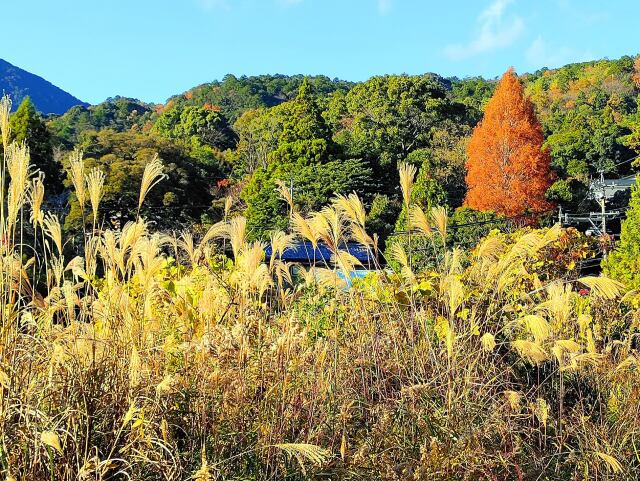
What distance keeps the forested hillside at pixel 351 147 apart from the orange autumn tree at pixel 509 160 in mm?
1554

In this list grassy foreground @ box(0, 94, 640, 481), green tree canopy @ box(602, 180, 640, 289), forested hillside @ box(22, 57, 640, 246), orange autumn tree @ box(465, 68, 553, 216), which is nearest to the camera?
grassy foreground @ box(0, 94, 640, 481)

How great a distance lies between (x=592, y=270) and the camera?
19.9 metres

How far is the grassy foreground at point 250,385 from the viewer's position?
2010 mm

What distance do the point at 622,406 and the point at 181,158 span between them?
23222mm

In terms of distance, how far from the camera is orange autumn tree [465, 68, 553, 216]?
2377 cm

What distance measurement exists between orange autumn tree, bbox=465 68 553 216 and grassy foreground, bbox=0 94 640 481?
20.9 m

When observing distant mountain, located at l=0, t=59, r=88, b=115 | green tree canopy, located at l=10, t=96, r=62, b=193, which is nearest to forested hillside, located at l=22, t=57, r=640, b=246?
green tree canopy, located at l=10, t=96, r=62, b=193

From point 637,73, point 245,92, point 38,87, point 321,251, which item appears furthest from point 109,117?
point 38,87

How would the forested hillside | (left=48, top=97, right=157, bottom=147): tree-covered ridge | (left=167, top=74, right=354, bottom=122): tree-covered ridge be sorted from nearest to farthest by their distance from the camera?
1. the forested hillside
2. (left=48, top=97, right=157, bottom=147): tree-covered ridge
3. (left=167, top=74, right=354, bottom=122): tree-covered ridge

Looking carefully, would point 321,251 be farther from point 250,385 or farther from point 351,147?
point 351,147

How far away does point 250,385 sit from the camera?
8.23 feet

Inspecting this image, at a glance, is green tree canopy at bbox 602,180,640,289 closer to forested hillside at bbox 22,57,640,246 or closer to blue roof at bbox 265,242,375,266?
blue roof at bbox 265,242,375,266

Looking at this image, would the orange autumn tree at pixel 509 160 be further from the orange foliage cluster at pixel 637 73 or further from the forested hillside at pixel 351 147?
the orange foliage cluster at pixel 637 73

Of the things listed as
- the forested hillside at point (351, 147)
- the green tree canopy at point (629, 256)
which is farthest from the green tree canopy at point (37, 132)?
the green tree canopy at point (629, 256)
